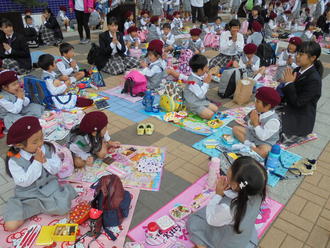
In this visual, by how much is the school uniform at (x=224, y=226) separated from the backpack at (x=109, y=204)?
760mm

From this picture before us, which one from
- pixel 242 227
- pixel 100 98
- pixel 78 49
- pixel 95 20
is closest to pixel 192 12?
pixel 95 20

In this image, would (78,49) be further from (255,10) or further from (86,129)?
(86,129)

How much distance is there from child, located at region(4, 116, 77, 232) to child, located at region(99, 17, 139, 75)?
182 inches

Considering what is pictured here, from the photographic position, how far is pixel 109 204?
9.14ft

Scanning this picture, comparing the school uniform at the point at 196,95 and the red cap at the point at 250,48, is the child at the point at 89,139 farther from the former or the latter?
the red cap at the point at 250,48

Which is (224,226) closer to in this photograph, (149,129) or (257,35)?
(149,129)

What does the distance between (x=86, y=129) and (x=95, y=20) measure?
10.3 metres

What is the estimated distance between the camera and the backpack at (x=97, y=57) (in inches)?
283

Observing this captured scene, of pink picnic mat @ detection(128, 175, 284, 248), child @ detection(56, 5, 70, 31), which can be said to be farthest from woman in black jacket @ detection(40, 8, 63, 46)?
pink picnic mat @ detection(128, 175, 284, 248)

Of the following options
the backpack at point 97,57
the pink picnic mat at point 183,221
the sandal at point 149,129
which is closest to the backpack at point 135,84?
the sandal at point 149,129

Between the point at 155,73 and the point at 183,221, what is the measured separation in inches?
157

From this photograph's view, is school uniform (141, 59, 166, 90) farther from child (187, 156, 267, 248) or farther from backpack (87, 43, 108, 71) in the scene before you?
child (187, 156, 267, 248)

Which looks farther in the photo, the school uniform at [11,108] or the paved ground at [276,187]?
the school uniform at [11,108]

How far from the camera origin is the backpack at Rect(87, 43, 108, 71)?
7.18 meters
